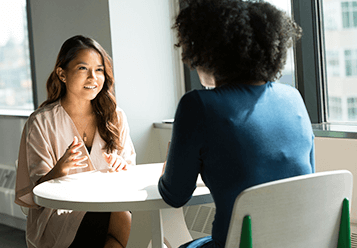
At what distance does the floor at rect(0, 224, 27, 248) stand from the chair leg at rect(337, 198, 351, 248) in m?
2.88

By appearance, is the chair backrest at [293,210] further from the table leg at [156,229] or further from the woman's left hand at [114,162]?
the woman's left hand at [114,162]

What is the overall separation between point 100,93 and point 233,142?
1.44 metres

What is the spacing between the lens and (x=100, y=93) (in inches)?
97.7

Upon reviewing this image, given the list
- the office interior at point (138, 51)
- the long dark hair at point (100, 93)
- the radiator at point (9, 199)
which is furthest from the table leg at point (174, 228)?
the radiator at point (9, 199)

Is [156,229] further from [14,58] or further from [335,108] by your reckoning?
[14,58]

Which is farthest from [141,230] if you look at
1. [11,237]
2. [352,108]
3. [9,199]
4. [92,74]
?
[9,199]

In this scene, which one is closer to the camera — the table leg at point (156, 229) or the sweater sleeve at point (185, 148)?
the sweater sleeve at point (185, 148)

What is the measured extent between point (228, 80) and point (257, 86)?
80 mm

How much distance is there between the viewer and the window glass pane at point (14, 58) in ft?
14.2

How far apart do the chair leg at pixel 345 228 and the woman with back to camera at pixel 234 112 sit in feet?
0.43

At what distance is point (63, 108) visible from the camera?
7.73 ft

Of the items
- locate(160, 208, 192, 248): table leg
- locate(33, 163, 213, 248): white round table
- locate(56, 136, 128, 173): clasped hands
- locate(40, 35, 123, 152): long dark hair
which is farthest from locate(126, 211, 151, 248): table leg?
locate(40, 35, 123, 152): long dark hair

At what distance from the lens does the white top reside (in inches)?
57.3

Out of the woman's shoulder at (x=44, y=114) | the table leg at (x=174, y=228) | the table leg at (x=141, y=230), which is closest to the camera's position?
the table leg at (x=141, y=230)
